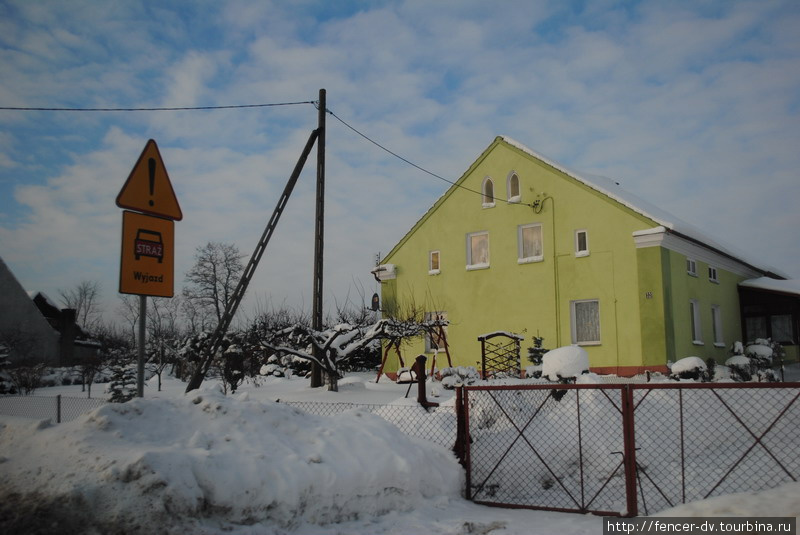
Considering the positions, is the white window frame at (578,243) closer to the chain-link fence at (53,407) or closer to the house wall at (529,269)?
the house wall at (529,269)

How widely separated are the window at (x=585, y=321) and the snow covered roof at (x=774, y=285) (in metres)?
7.85

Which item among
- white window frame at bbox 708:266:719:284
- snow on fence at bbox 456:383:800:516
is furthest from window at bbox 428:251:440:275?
snow on fence at bbox 456:383:800:516

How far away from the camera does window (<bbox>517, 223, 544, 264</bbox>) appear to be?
20.0 metres

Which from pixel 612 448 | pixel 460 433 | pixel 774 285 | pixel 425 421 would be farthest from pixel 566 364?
pixel 774 285

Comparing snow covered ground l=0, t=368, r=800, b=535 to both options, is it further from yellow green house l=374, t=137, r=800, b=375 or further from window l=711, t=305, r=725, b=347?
window l=711, t=305, r=725, b=347

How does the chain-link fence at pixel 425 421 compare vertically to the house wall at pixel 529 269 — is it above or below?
below

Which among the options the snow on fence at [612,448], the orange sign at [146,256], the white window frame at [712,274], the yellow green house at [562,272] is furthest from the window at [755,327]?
the orange sign at [146,256]

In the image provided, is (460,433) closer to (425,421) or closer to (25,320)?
(425,421)

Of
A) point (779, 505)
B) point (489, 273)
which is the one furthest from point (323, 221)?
point (779, 505)

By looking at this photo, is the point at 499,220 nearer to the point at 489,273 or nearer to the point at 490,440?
the point at 489,273

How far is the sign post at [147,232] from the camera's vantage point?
5.32 meters

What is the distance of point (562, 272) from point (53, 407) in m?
14.0

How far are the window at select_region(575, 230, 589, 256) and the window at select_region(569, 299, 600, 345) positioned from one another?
1.48 metres

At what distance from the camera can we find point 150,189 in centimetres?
558
